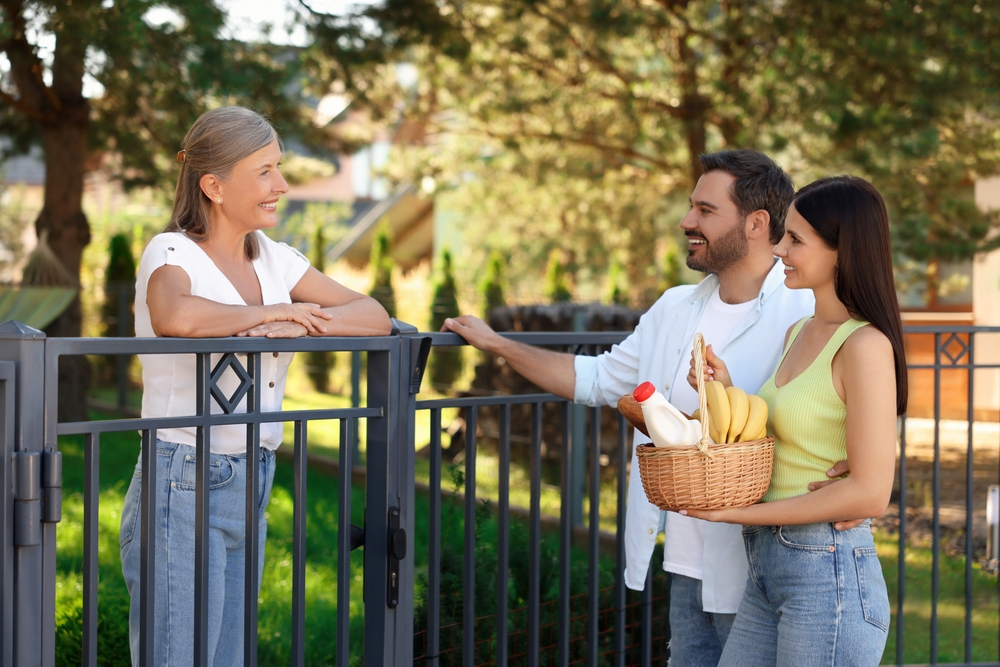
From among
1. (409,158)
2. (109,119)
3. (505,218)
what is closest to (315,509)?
(109,119)

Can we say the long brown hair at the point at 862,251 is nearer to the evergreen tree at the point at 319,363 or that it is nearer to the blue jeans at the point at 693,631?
the blue jeans at the point at 693,631

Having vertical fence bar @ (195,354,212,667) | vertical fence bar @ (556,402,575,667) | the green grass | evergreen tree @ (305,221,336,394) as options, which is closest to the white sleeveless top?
vertical fence bar @ (195,354,212,667)

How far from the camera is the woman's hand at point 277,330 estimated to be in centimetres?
225

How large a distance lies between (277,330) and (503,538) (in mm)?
1009

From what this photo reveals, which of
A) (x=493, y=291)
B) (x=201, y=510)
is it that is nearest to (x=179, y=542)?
(x=201, y=510)

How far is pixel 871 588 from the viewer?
2.12 meters

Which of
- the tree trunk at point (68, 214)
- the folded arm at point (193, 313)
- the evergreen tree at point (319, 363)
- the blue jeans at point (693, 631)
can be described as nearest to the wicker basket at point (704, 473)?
the blue jeans at point (693, 631)

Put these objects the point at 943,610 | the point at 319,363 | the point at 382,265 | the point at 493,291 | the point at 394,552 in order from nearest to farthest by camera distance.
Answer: the point at 394,552, the point at 943,610, the point at 493,291, the point at 319,363, the point at 382,265

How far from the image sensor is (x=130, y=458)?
8.33 m

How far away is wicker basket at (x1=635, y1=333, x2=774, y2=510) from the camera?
2025 mm

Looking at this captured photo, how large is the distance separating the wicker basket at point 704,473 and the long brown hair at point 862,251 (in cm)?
35

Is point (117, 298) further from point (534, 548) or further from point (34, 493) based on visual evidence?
point (34, 493)

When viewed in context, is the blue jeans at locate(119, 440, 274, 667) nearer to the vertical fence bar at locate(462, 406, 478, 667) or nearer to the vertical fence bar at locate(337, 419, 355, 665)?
the vertical fence bar at locate(337, 419, 355, 665)

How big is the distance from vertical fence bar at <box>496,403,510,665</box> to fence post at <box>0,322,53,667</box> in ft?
4.32
